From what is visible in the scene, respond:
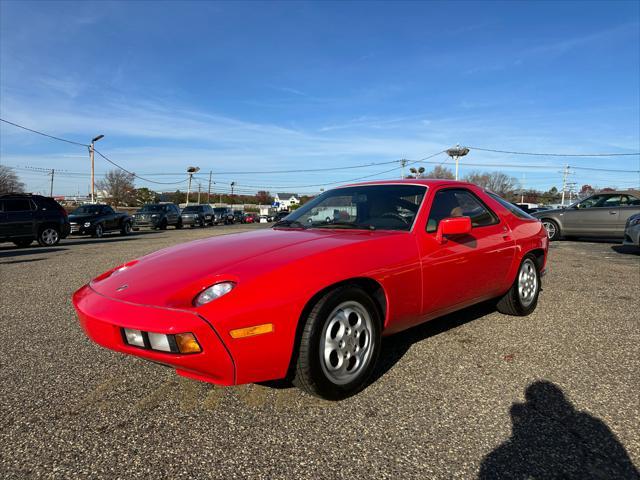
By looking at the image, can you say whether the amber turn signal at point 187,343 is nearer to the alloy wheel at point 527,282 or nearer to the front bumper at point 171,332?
the front bumper at point 171,332

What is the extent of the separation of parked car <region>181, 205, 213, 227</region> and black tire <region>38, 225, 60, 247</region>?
17.8m

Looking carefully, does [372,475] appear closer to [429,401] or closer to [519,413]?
[429,401]

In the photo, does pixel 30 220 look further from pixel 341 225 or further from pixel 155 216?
pixel 155 216

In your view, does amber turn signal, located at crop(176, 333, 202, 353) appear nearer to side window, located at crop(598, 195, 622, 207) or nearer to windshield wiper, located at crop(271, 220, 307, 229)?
windshield wiper, located at crop(271, 220, 307, 229)

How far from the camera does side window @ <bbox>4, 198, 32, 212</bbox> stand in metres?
12.4

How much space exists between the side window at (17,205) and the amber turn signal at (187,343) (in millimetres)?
13267

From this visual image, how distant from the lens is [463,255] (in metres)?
3.29

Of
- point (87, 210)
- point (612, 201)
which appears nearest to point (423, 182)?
point (612, 201)

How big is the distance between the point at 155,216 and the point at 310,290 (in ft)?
85.6

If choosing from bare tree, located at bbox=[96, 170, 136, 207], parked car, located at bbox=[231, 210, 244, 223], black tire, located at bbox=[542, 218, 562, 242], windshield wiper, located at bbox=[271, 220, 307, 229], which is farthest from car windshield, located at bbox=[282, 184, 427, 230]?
bare tree, located at bbox=[96, 170, 136, 207]

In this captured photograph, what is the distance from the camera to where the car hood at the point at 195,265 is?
2250 millimetres

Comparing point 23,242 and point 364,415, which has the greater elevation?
point 364,415

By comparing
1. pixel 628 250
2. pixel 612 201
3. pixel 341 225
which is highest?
pixel 612 201

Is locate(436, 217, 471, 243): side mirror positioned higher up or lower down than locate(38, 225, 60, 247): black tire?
higher up
